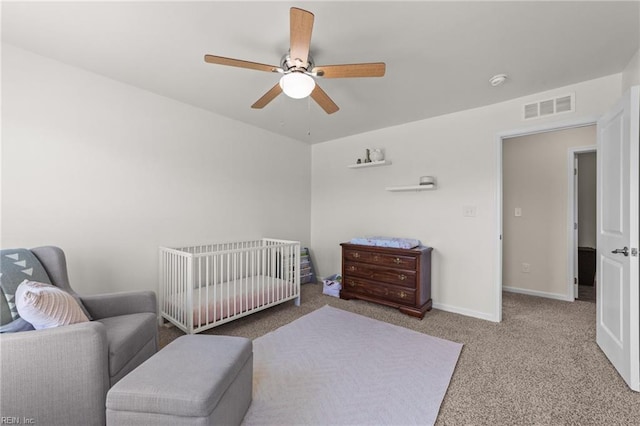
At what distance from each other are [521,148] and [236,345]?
14.8 ft

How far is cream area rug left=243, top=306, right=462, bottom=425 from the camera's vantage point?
5.02 ft

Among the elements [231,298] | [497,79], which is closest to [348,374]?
[231,298]

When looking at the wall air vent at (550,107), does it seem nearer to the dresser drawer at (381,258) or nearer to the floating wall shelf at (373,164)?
the floating wall shelf at (373,164)

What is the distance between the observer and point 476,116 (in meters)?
2.98

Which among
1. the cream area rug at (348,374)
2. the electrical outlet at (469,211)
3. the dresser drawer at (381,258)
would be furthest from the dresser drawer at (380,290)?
the electrical outlet at (469,211)

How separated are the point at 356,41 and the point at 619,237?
7.76 feet

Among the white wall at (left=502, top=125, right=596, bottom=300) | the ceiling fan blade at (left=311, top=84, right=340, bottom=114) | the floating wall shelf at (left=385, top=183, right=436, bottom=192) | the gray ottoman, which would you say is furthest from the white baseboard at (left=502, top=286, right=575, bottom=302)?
the gray ottoman

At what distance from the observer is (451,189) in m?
3.17

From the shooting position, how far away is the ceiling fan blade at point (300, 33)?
126 centimetres

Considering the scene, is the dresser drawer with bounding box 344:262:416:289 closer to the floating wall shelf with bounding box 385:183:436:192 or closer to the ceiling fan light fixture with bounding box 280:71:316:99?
the floating wall shelf with bounding box 385:183:436:192

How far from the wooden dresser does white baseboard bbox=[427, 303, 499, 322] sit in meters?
0.18

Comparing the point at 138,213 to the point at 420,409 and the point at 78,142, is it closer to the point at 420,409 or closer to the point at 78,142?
the point at 78,142

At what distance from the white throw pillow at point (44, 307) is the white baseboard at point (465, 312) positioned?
3.38m

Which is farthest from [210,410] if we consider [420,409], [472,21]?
[472,21]
